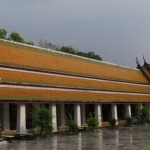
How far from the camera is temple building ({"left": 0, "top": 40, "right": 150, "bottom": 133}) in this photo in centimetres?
1950

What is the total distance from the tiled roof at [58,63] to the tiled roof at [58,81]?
2.02 feet

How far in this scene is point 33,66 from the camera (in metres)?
22.5

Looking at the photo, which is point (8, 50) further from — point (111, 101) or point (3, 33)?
point (3, 33)

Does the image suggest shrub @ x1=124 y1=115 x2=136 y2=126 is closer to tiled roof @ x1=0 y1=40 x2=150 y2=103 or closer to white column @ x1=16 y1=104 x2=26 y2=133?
tiled roof @ x1=0 y1=40 x2=150 y2=103

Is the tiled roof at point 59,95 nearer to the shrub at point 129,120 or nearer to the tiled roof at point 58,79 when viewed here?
the tiled roof at point 58,79

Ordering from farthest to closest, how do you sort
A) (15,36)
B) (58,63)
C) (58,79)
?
(15,36)
(58,63)
(58,79)

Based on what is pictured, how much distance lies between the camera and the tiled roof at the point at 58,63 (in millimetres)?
21625

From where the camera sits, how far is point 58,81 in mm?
23828

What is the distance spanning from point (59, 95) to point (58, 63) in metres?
4.38

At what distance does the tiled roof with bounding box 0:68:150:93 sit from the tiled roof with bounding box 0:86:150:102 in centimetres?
58

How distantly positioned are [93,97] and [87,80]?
96.0 inches

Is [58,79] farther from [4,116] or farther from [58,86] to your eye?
[4,116]

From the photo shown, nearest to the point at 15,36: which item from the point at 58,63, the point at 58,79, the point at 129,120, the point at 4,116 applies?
the point at 58,63

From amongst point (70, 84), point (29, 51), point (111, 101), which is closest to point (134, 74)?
point (111, 101)
